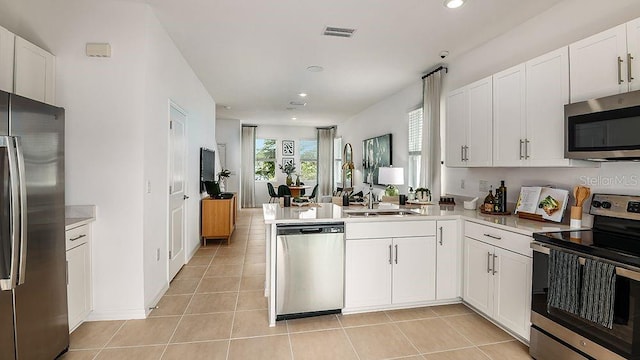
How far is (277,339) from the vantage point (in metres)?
2.57

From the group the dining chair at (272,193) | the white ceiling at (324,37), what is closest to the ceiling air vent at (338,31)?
the white ceiling at (324,37)

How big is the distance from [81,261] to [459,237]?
132 inches

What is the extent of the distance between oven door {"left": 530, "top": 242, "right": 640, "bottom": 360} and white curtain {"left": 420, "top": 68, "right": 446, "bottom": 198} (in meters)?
2.26

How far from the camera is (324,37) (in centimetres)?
349

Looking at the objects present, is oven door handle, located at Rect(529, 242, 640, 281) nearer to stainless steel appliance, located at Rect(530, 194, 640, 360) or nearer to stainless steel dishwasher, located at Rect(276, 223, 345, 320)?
stainless steel appliance, located at Rect(530, 194, 640, 360)

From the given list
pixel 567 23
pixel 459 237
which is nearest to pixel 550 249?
pixel 459 237

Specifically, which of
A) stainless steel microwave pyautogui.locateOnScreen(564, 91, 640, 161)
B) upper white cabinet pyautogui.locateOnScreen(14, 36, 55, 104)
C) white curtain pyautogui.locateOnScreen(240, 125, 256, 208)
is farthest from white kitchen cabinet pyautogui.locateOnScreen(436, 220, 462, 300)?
white curtain pyautogui.locateOnScreen(240, 125, 256, 208)

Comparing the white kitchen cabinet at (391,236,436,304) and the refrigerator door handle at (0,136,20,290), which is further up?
the refrigerator door handle at (0,136,20,290)

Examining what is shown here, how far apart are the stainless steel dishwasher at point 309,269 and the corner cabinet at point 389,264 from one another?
0.35 feet

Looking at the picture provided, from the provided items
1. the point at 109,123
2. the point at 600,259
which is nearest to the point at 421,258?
the point at 600,259

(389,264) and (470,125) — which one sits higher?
(470,125)

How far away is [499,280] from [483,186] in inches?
52.2

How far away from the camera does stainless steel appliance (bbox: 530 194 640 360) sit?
1.70 metres

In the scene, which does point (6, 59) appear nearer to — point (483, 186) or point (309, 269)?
point (309, 269)
